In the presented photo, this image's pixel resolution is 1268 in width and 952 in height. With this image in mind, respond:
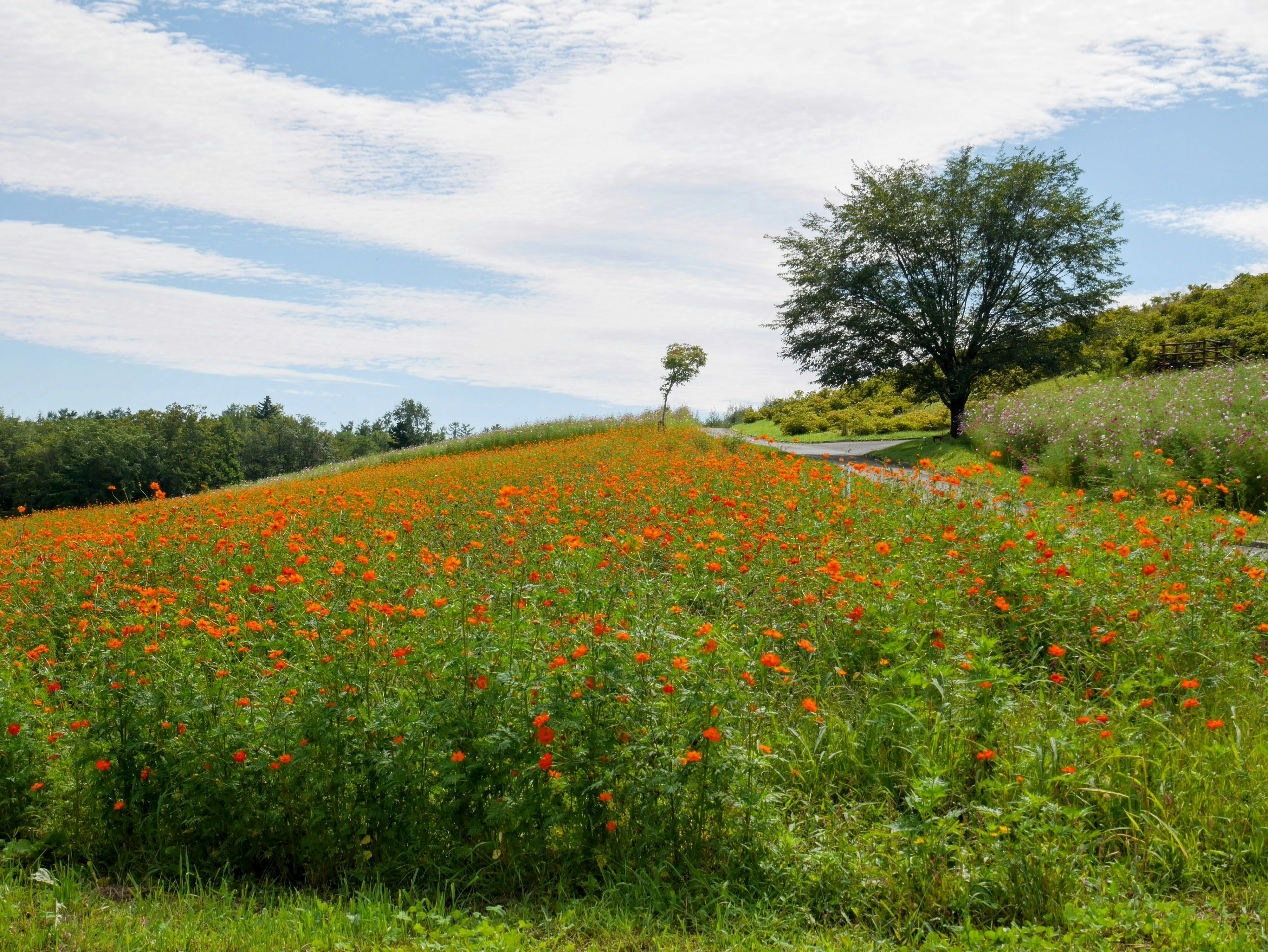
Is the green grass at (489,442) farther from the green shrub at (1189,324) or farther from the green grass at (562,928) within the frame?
the green grass at (562,928)

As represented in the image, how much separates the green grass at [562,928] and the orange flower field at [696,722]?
162 mm

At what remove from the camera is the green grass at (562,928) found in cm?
283

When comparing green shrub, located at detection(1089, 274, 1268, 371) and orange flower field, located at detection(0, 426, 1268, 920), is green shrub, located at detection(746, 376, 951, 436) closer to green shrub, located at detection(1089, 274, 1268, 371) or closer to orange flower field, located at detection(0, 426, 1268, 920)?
green shrub, located at detection(1089, 274, 1268, 371)

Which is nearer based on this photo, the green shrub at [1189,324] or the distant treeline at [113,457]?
the green shrub at [1189,324]

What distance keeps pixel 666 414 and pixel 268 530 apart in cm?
2485

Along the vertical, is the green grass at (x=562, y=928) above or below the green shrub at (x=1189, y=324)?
below

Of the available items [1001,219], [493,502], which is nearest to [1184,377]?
[1001,219]

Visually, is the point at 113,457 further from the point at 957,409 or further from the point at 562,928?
the point at 562,928

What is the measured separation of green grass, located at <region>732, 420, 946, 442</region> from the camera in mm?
27219

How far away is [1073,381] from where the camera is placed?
85.0ft

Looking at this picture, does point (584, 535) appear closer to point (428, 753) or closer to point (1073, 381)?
point (428, 753)

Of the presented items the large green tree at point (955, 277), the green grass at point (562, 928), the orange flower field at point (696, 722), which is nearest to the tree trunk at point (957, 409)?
the large green tree at point (955, 277)

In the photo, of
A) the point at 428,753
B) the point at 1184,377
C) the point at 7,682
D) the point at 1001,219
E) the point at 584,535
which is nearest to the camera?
the point at 428,753

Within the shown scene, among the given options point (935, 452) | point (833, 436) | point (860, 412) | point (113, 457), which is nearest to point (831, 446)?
point (935, 452)
